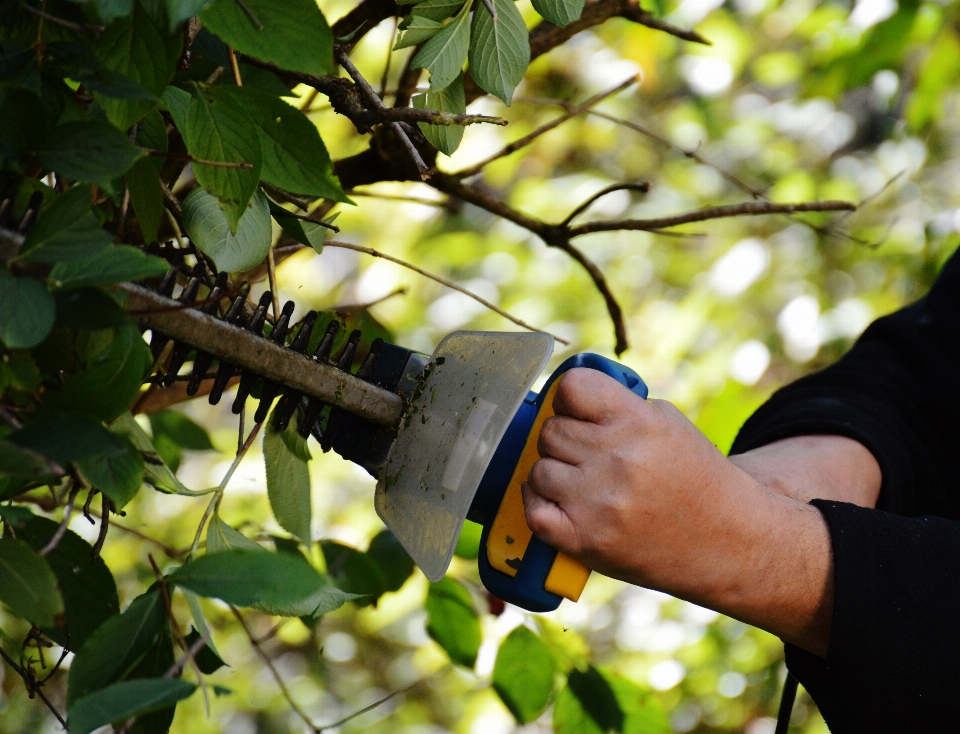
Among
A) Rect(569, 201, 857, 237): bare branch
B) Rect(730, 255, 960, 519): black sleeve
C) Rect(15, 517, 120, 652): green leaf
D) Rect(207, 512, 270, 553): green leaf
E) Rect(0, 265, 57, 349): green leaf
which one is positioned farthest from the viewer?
Rect(730, 255, 960, 519): black sleeve

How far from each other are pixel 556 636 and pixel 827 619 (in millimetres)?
451

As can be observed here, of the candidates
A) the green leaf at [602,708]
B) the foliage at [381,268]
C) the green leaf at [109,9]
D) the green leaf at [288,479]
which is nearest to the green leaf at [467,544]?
the foliage at [381,268]

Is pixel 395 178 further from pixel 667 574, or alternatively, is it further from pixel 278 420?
pixel 667 574

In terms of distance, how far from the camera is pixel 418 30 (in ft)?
1.58

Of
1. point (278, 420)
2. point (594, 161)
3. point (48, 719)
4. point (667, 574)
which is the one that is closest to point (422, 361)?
point (278, 420)

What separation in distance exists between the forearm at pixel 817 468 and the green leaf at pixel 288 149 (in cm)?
55

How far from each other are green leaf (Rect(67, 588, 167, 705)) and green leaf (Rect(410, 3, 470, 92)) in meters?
0.32

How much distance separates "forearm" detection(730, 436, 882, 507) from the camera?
0.81m

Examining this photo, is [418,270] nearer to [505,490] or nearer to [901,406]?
[505,490]

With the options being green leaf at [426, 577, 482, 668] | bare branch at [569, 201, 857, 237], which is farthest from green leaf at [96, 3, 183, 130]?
green leaf at [426, 577, 482, 668]

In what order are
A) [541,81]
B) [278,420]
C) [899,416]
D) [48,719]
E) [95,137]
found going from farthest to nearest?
[541,81] < [48,719] < [899,416] < [278,420] < [95,137]

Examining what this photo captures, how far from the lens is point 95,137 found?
34 centimetres

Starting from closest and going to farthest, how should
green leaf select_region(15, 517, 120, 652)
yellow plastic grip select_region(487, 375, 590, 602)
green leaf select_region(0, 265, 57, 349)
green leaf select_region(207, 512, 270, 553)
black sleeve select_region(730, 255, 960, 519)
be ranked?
green leaf select_region(0, 265, 57, 349)
green leaf select_region(15, 517, 120, 652)
green leaf select_region(207, 512, 270, 553)
yellow plastic grip select_region(487, 375, 590, 602)
black sleeve select_region(730, 255, 960, 519)

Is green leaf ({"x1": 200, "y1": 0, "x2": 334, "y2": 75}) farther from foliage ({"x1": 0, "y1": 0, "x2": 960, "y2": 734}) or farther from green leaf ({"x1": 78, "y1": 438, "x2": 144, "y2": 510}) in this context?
green leaf ({"x1": 78, "y1": 438, "x2": 144, "y2": 510})
